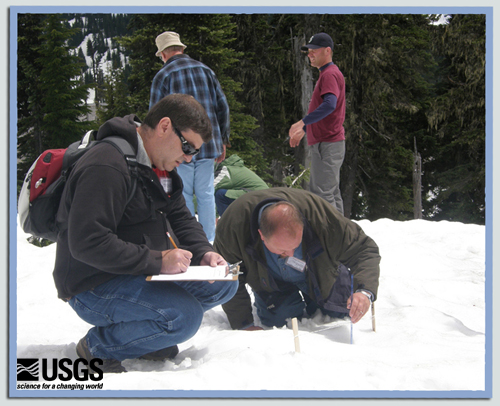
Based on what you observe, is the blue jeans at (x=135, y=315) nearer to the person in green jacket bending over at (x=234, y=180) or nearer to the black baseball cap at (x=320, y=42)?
the person in green jacket bending over at (x=234, y=180)

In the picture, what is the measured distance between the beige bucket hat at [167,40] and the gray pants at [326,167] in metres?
1.52

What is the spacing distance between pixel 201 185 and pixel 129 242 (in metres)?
1.74

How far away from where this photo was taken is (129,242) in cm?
207

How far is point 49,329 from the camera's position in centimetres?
278

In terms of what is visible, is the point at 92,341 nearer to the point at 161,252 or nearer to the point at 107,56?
the point at 161,252

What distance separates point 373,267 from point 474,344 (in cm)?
66

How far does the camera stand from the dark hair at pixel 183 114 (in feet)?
6.73

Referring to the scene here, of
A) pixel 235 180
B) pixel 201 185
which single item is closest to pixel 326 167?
pixel 235 180

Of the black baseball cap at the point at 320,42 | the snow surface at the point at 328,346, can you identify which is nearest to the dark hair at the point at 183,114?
the snow surface at the point at 328,346

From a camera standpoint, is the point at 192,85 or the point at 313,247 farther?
the point at 192,85

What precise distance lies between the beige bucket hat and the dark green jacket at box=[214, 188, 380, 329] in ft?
4.43

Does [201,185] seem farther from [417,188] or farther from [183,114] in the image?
[417,188]

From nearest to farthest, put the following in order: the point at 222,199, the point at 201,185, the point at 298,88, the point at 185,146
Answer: the point at 185,146 → the point at 201,185 → the point at 222,199 → the point at 298,88

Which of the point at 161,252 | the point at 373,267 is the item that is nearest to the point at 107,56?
the point at 161,252
